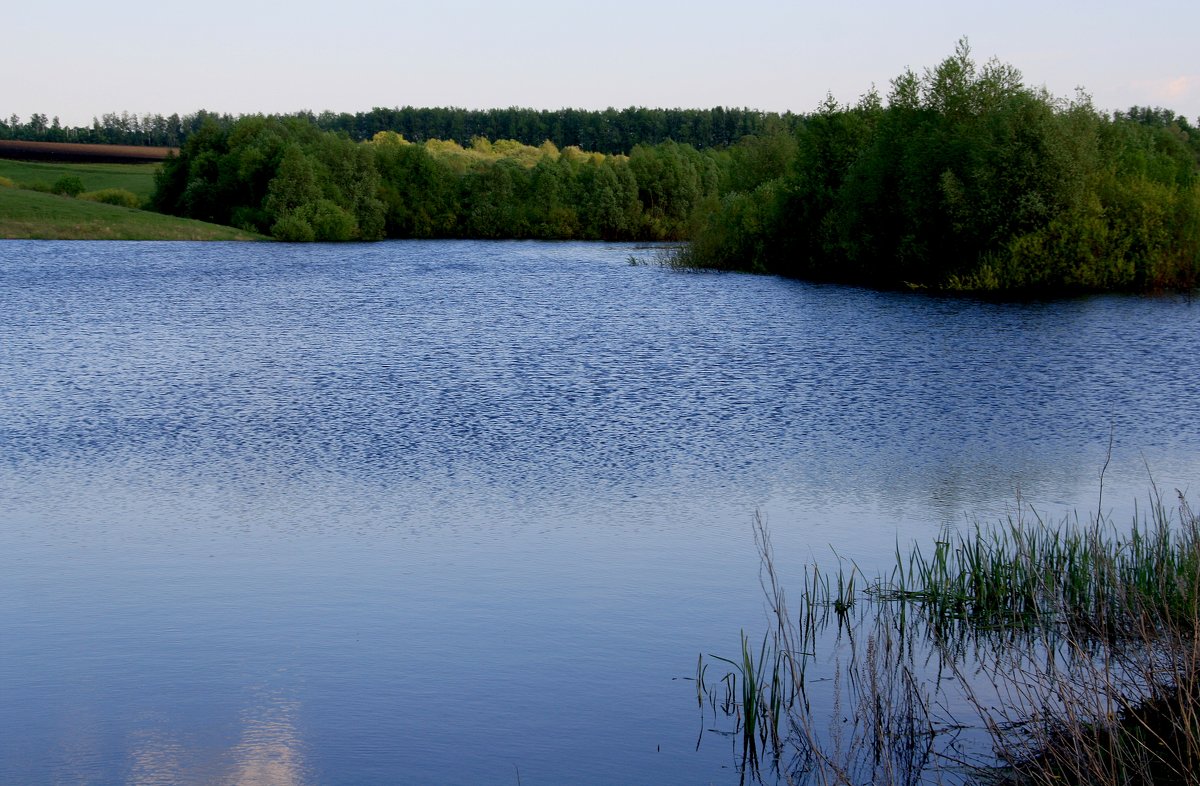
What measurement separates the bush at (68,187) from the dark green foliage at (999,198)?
66803mm

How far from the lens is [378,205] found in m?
96.1

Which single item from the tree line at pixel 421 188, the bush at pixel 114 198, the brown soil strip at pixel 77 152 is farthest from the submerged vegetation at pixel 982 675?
the brown soil strip at pixel 77 152

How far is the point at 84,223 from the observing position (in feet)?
263

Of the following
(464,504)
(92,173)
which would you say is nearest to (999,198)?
(464,504)

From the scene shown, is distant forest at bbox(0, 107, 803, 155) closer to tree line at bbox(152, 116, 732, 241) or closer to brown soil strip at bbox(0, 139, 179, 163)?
brown soil strip at bbox(0, 139, 179, 163)

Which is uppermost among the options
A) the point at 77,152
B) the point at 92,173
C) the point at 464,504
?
the point at 77,152

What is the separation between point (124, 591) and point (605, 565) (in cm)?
460

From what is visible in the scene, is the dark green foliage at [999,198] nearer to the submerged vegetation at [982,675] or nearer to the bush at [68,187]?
the submerged vegetation at [982,675]

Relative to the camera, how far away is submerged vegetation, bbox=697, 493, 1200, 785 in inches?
246

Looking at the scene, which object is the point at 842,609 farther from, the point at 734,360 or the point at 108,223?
the point at 108,223

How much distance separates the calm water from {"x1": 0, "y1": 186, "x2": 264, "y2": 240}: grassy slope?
1900 inches

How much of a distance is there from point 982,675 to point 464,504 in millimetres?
7079

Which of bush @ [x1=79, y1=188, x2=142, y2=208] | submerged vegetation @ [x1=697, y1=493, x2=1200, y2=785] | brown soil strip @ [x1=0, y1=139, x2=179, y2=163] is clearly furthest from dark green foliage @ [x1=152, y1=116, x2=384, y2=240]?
submerged vegetation @ [x1=697, y1=493, x2=1200, y2=785]

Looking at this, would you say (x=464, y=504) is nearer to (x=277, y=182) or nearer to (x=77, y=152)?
(x=277, y=182)
